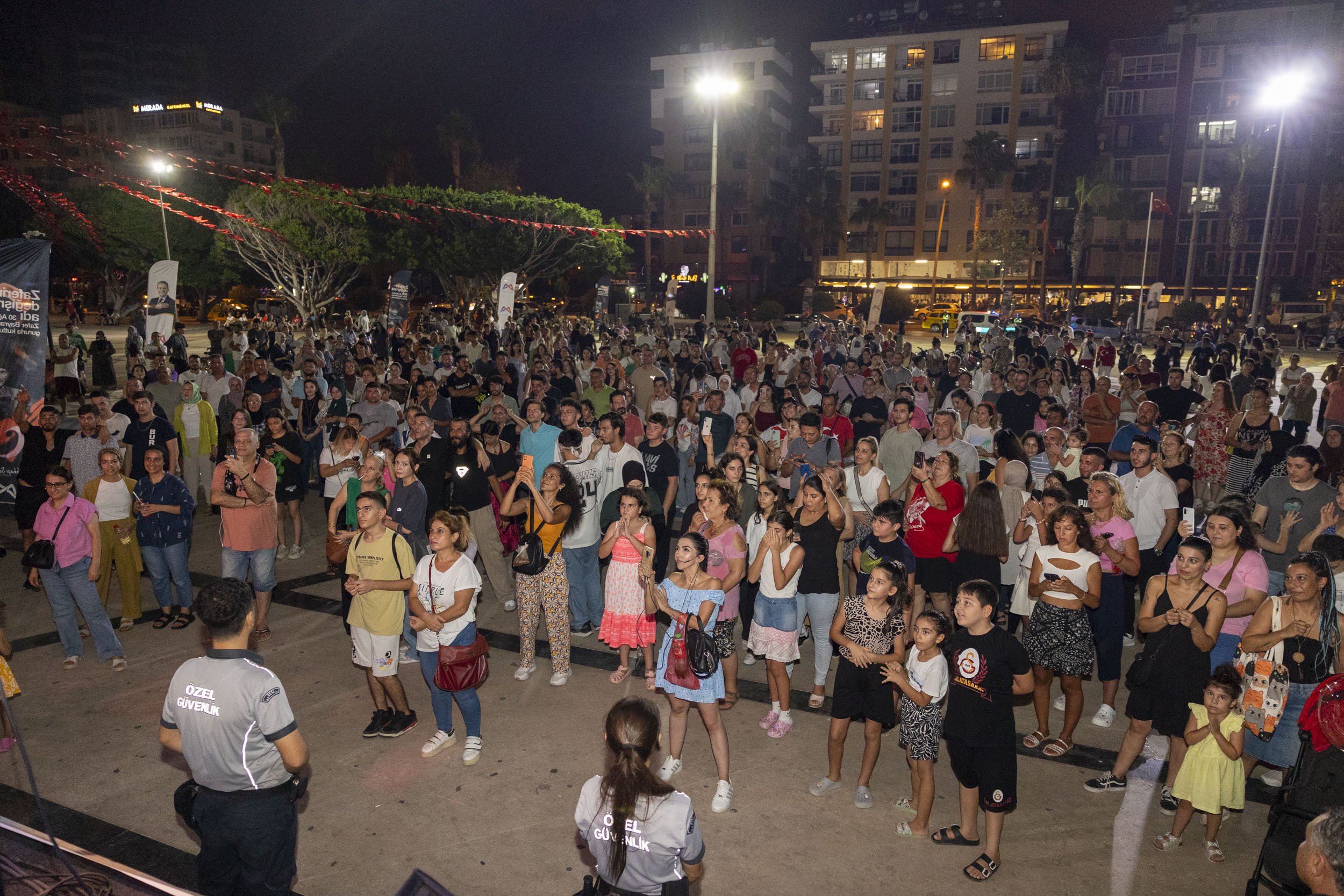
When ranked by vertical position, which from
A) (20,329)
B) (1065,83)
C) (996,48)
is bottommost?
(20,329)

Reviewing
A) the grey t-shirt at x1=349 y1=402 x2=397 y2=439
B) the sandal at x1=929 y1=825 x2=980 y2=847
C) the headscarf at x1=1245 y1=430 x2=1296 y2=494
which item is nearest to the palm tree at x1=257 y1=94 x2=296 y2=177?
the grey t-shirt at x1=349 y1=402 x2=397 y2=439

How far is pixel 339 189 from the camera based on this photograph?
124 feet

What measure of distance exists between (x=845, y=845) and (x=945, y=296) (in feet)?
223

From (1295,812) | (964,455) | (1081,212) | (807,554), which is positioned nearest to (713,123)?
(964,455)

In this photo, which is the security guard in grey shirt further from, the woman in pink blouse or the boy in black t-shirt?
the woman in pink blouse

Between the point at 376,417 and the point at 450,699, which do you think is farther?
the point at 376,417

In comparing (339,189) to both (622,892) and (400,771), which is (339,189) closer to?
(400,771)

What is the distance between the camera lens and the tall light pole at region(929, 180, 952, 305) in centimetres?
6300

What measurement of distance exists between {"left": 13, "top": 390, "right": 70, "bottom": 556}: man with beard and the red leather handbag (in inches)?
195

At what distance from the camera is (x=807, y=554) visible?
5.57 meters

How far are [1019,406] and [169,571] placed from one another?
9456mm

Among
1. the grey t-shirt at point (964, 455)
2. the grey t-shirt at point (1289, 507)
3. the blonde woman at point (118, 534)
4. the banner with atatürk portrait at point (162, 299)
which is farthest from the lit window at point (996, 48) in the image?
the blonde woman at point (118, 534)

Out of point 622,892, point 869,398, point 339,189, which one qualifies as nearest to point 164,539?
point 622,892

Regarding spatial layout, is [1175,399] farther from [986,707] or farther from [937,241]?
[937,241]
